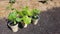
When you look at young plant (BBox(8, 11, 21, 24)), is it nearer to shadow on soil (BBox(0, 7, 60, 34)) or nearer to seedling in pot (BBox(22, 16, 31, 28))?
seedling in pot (BBox(22, 16, 31, 28))

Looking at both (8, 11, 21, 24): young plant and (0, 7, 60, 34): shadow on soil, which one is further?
(0, 7, 60, 34): shadow on soil

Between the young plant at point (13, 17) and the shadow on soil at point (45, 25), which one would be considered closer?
the young plant at point (13, 17)

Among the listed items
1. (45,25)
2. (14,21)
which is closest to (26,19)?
(14,21)

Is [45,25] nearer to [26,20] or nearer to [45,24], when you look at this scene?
[45,24]

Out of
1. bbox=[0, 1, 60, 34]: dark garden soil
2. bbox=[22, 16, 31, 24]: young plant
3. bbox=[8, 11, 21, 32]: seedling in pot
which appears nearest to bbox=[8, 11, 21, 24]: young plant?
bbox=[8, 11, 21, 32]: seedling in pot

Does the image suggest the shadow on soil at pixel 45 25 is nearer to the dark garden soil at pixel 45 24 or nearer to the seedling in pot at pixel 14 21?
the dark garden soil at pixel 45 24

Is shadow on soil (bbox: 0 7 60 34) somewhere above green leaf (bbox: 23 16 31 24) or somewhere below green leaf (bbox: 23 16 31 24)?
below

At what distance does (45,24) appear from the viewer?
4.14 metres

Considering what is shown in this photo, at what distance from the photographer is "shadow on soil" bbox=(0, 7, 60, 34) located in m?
3.94

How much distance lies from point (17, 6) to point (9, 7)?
0.24 meters

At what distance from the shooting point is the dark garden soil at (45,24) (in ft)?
12.9

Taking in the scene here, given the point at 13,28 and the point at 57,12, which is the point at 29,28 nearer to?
the point at 13,28

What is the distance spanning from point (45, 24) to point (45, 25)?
40 millimetres

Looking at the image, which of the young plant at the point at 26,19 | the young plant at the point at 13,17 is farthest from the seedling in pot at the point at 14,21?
the young plant at the point at 26,19
